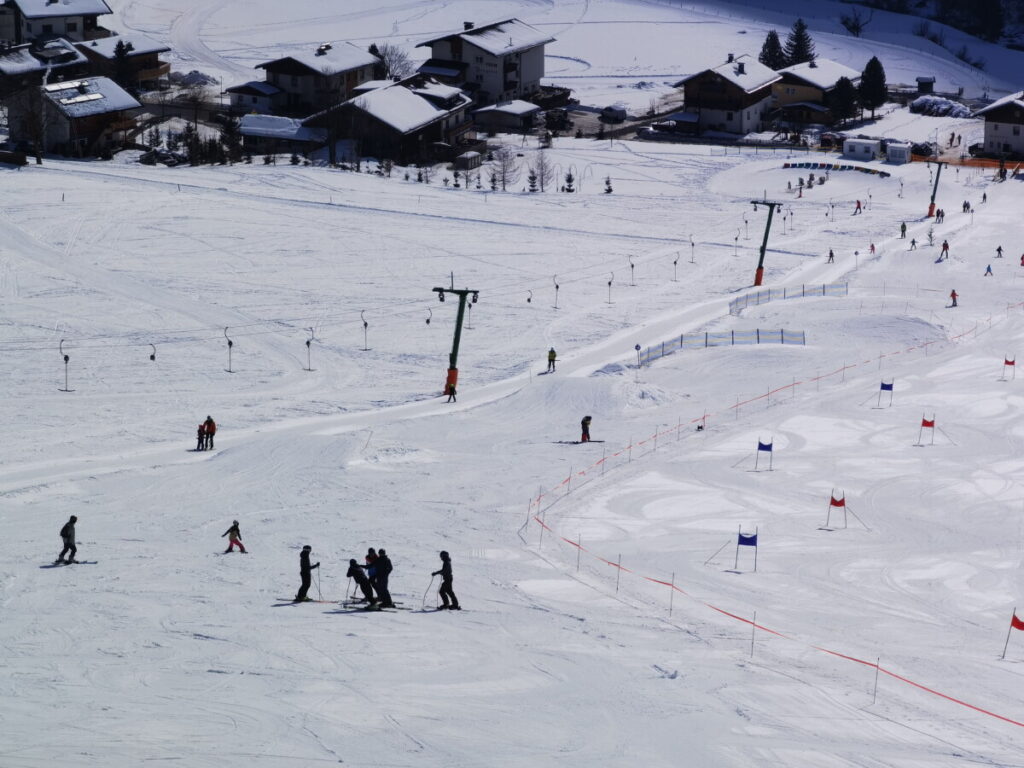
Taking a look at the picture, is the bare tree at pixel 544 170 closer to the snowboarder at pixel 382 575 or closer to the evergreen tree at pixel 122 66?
the evergreen tree at pixel 122 66

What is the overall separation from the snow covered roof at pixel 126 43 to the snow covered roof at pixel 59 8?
307 cm

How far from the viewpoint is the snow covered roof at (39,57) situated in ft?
245

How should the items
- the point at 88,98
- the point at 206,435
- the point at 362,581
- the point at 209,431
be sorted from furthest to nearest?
the point at 88,98 → the point at 206,435 → the point at 209,431 → the point at 362,581

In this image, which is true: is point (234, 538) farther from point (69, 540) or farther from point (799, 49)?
point (799, 49)

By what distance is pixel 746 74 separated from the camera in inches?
3127

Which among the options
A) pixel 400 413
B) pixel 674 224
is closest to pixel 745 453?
pixel 400 413

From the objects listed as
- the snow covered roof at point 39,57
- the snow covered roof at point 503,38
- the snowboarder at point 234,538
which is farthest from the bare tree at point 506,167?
the snowboarder at point 234,538

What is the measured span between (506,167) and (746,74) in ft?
63.2

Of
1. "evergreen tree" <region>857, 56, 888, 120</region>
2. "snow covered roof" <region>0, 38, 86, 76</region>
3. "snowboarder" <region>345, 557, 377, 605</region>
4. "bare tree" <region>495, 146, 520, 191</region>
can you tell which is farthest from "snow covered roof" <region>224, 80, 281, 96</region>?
"snowboarder" <region>345, 557, 377, 605</region>

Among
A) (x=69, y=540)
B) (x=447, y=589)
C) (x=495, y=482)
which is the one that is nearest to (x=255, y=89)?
(x=495, y=482)

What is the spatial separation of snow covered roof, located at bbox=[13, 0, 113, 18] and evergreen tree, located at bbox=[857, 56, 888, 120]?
47.2 meters

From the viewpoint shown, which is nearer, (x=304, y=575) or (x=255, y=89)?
(x=304, y=575)

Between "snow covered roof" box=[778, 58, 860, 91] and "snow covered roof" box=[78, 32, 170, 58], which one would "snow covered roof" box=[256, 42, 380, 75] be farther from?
"snow covered roof" box=[778, 58, 860, 91]

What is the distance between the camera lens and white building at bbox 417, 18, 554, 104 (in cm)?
8288
